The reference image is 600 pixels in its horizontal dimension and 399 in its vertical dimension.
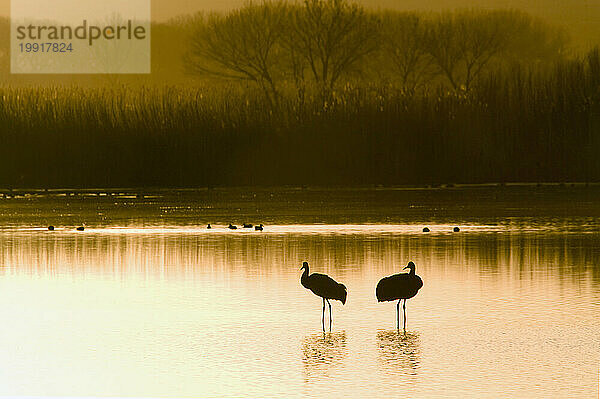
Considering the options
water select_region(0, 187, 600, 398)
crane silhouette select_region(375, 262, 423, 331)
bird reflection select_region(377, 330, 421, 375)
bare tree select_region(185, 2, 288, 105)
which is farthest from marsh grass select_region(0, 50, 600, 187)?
bare tree select_region(185, 2, 288, 105)

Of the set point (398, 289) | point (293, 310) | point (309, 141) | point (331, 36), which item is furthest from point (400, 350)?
point (331, 36)

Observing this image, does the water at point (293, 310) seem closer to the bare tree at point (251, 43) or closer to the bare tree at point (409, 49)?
the bare tree at point (251, 43)

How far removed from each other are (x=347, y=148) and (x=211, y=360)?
703 inches

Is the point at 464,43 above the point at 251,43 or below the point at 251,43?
above

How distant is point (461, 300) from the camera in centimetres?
852

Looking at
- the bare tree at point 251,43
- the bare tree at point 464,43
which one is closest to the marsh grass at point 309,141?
the bare tree at point 251,43

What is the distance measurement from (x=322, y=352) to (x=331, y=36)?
41.3 metres

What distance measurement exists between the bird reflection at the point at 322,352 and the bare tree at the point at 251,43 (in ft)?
133

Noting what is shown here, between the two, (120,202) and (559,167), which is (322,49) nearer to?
(559,167)

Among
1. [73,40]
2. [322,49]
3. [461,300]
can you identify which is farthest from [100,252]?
[73,40]

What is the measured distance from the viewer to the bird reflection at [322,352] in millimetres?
6258

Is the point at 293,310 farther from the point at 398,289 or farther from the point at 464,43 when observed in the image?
the point at 464,43

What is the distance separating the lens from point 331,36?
47.4 m

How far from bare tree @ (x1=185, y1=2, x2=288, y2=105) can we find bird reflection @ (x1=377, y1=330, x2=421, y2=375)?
40456 mm
